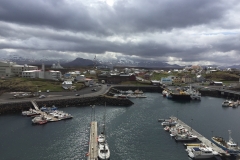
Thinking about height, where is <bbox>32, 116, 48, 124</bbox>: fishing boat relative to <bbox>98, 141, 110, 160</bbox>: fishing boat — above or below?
below

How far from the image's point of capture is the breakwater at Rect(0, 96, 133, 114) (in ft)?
135

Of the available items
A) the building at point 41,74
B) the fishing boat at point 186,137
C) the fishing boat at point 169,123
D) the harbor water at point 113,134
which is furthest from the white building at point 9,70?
the fishing boat at point 186,137

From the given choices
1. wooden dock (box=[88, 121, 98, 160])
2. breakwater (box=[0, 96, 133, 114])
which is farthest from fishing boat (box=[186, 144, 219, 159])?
breakwater (box=[0, 96, 133, 114])

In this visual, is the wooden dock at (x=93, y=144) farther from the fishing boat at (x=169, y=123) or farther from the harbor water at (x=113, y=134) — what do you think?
the fishing boat at (x=169, y=123)

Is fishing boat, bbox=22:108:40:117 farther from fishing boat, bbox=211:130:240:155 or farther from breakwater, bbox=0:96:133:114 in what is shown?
fishing boat, bbox=211:130:240:155

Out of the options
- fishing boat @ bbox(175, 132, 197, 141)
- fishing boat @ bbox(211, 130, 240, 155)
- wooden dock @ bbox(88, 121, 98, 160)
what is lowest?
wooden dock @ bbox(88, 121, 98, 160)

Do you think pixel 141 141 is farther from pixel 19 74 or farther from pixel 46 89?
pixel 19 74

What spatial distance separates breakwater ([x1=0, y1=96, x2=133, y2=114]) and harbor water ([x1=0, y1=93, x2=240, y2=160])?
8.13ft

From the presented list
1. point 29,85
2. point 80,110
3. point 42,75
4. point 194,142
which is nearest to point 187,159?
point 194,142

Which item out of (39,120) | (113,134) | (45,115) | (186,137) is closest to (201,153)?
(186,137)

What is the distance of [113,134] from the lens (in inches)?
Answer: 1203

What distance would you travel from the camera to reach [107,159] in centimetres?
2248

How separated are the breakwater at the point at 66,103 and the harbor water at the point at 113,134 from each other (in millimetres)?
2479

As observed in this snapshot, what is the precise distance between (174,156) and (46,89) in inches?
1660
